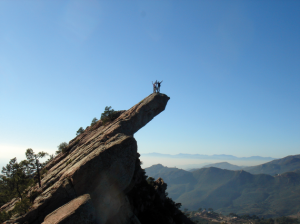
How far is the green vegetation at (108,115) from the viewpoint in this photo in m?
40.9

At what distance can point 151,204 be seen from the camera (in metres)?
45.8

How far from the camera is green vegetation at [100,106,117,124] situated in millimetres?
40884

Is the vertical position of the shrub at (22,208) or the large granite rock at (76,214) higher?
the shrub at (22,208)

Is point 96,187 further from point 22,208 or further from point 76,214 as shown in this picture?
point 22,208

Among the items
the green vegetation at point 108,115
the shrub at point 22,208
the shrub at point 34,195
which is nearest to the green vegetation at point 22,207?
the shrub at point 22,208

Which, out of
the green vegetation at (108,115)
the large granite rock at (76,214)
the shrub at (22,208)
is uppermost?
the green vegetation at (108,115)

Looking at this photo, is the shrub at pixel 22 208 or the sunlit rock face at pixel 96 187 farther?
the shrub at pixel 22 208

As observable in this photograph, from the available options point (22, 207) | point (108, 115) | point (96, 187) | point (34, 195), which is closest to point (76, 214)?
point (96, 187)

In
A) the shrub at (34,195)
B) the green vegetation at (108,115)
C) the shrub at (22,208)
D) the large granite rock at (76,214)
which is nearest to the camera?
the large granite rock at (76,214)

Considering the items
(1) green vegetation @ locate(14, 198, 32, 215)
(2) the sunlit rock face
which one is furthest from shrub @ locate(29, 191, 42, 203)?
(1) green vegetation @ locate(14, 198, 32, 215)

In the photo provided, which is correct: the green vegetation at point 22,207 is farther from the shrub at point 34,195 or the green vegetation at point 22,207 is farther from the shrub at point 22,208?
the shrub at point 34,195

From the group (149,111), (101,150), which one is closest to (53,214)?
(101,150)

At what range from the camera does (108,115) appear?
41656 mm

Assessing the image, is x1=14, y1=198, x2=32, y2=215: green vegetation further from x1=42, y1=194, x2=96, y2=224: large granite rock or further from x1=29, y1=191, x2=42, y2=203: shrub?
x1=42, y1=194, x2=96, y2=224: large granite rock
